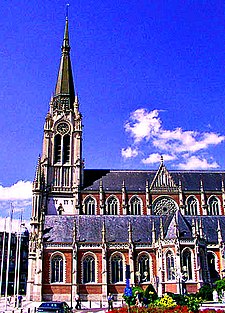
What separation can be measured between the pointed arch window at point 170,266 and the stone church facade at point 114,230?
0.42 ft

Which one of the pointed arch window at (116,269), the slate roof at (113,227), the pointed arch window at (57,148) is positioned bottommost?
the pointed arch window at (116,269)

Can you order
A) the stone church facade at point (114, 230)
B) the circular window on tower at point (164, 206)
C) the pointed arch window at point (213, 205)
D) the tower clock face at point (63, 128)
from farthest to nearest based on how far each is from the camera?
1. the tower clock face at point (63, 128)
2. the pointed arch window at point (213, 205)
3. the circular window on tower at point (164, 206)
4. the stone church facade at point (114, 230)

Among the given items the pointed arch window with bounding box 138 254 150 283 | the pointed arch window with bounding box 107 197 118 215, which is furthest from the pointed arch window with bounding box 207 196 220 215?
the pointed arch window with bounding box 138 254 150 283

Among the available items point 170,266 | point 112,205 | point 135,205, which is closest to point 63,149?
point 112,205

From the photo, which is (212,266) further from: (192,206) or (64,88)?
(64,88)

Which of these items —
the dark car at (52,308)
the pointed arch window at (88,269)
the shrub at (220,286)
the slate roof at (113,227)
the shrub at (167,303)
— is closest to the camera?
the shrub at (167,303)

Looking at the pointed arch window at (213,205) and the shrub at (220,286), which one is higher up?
the pointed arch window at (213,205)

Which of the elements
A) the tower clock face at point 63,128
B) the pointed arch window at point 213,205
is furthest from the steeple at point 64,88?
the pointed arch window at point 213,205

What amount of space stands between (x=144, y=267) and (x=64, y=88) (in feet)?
155

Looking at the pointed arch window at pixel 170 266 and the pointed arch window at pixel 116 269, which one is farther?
the pointed arch window at pixel 116 269

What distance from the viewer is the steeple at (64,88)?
83.7 meters

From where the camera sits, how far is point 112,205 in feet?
249

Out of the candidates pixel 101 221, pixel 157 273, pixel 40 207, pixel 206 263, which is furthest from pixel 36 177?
pixel 206 263

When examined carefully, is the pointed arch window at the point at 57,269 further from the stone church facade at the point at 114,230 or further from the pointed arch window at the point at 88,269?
the pointed arch window at the point at 88,269
